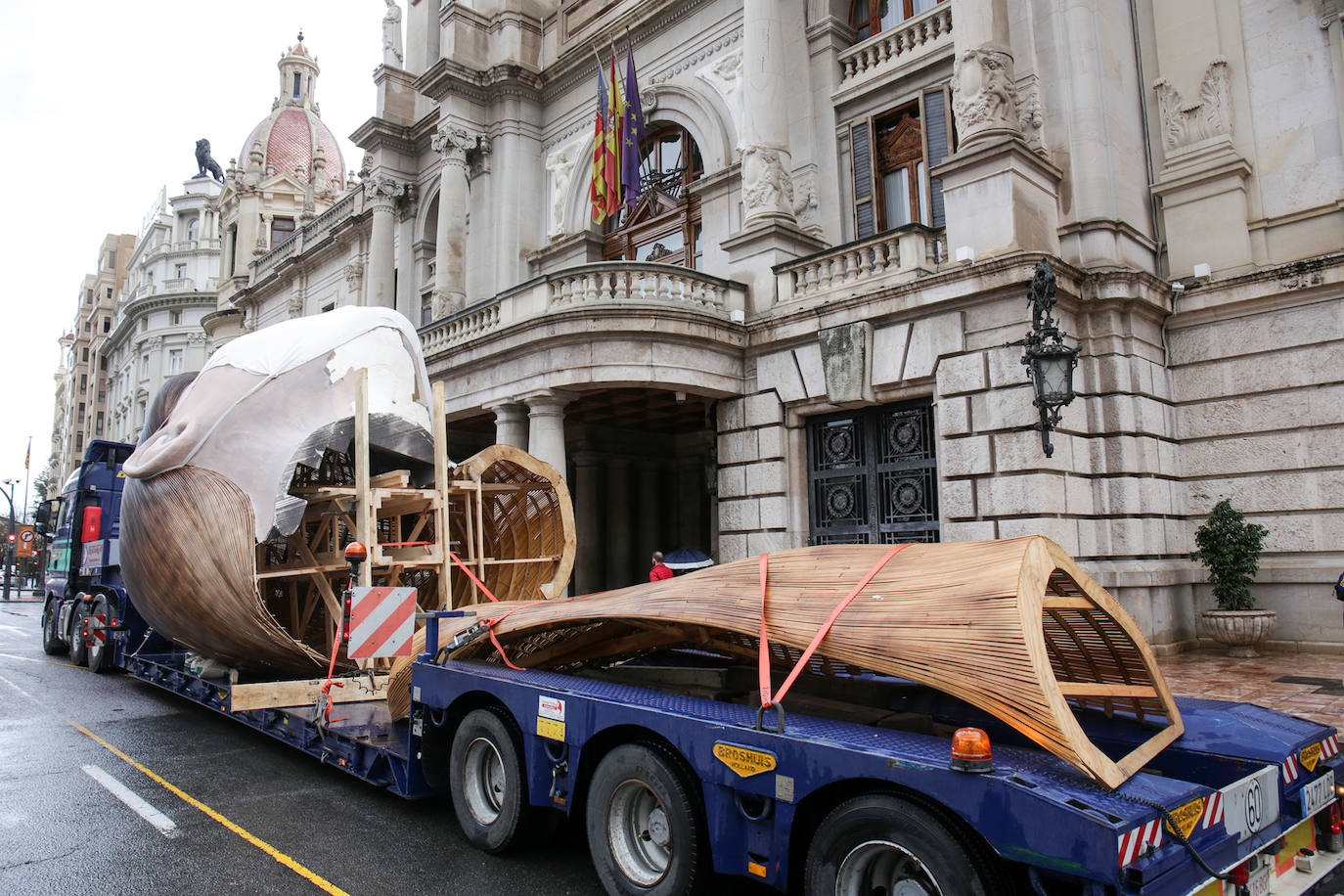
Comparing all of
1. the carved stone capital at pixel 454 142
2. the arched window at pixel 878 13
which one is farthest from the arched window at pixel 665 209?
the carved stone capital at pixel 454 142

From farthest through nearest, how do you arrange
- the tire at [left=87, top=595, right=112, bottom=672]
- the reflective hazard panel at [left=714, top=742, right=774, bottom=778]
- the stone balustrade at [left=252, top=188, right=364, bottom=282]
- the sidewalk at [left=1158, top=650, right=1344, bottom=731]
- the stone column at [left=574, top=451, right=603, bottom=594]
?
the stone balustrade at [left=252, top=188, right=364, bottom=282] → the stone column at [left=574, top=451, right=603, bottom=594] → the tire at [left=87, top=595, right=112, bottom=672] → the sidewalk at [left=1158, top=650, right=1344, bottom=731] → the reflective hazard panel at [left=714, top=742, right=774, bottom=778]

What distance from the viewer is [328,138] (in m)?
65.6

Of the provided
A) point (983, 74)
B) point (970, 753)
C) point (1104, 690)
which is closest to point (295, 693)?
point (970, 753)

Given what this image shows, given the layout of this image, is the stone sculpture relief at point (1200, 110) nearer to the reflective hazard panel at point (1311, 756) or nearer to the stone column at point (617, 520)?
the reflective hazard panel at point (1311, 756)

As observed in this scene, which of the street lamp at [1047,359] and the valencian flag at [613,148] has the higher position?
the valencian flag at [613,148]

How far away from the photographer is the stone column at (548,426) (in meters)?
15.0

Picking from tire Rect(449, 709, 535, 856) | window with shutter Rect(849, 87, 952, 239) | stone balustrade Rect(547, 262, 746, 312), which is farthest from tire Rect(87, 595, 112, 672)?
window with shutter Rect(849, 87, 952, 239)

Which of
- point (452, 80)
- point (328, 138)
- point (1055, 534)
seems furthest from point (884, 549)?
point (328, 138)

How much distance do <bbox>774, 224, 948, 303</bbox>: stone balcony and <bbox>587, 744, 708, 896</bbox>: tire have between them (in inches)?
388

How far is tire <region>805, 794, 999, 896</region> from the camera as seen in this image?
313 centimetres

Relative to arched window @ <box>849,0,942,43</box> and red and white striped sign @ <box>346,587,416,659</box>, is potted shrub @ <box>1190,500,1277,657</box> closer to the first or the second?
arched window @ <box>849,0,942,43</box>

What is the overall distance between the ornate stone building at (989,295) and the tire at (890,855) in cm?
851

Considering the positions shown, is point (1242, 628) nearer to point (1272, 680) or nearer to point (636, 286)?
point (1272, 680)

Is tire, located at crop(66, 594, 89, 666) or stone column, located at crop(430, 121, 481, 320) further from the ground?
stone column, located at crop(430, 121, 481, 320)
